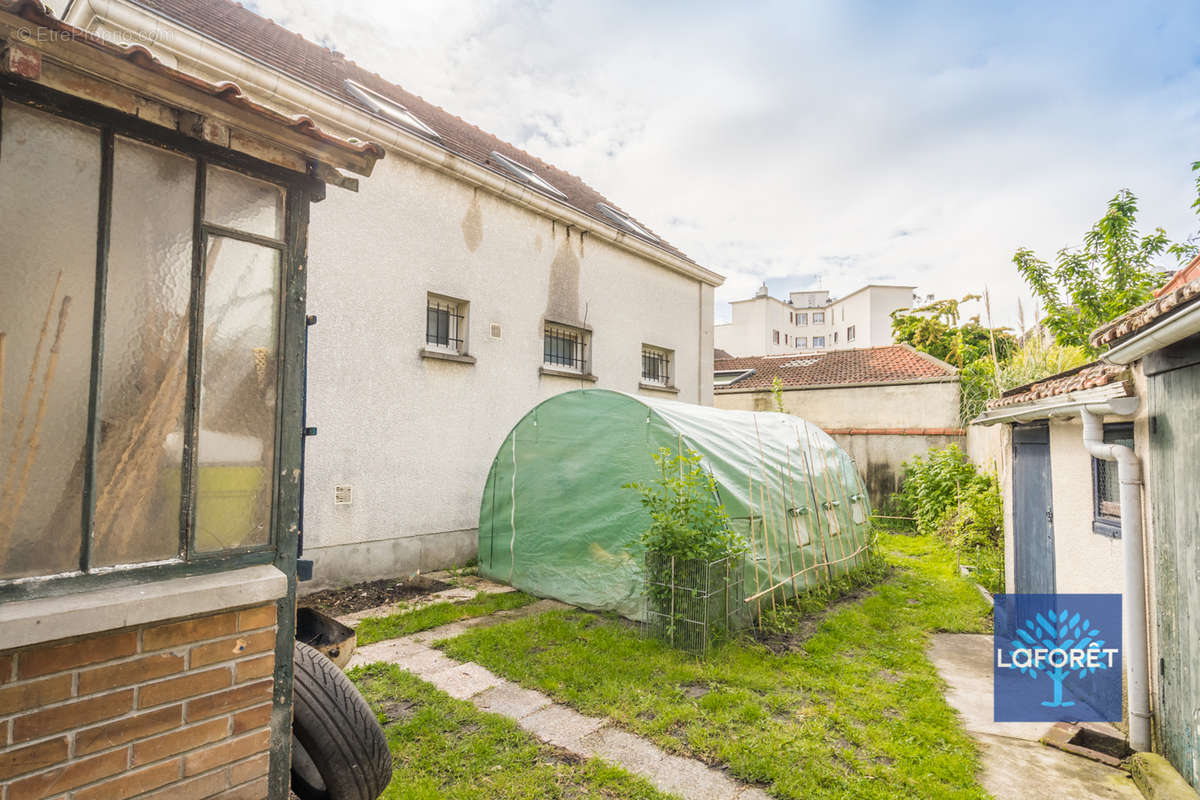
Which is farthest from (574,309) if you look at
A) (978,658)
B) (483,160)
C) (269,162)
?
(269,162)

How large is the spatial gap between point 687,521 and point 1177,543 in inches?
126

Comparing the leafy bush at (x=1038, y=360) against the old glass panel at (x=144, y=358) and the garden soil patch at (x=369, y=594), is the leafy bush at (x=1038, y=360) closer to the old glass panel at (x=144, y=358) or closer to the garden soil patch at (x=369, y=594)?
the garden soil patch at (x=369, y=594)

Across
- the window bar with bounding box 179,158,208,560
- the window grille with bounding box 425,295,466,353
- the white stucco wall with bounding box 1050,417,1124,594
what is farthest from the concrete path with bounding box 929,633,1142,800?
the window grille with bounding box 425,295,466,353

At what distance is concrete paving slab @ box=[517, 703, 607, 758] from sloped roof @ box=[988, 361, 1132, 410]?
13.8 feet

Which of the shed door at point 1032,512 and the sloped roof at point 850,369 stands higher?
the sloped roof at point 850,369

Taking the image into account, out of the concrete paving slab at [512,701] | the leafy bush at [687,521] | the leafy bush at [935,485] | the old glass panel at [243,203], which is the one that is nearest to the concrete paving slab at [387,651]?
the concrete paving slab at [512,701]

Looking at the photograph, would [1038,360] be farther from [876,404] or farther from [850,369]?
[850,369]

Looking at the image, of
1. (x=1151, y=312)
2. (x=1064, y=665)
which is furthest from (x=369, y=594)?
(x=1151, y=312)

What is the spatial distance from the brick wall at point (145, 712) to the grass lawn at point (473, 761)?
4.58 feet

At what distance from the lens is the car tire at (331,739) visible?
247 cm

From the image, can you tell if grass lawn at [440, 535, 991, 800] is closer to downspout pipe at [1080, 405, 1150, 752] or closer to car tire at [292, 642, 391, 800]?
downspout pipe at [1080, 405, 1150, 752]

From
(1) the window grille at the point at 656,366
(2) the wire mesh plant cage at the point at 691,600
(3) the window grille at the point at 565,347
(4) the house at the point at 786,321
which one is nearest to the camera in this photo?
(2) the wire mesh plant cage at the point at 691,600

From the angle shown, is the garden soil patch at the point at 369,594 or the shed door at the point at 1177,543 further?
the garden soil patch at the point at 369,594

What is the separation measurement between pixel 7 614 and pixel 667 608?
14.8 feet
